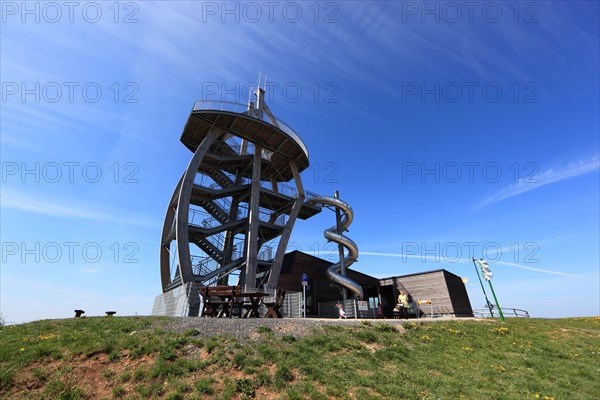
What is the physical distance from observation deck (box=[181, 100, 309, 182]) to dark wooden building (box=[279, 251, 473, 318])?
1087cm

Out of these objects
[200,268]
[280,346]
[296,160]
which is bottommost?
[280,346]

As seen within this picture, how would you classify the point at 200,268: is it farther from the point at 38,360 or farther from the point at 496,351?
the point at 496,351

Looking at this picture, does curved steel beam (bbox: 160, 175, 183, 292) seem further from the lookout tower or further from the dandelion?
the dandelion

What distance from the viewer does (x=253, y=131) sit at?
28.5 m

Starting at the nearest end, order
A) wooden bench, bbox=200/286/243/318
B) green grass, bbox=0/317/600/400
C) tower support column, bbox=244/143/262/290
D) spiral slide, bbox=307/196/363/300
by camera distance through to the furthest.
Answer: green grass, bbox=0/317/600/400, wooden bench, bbox=200/286/243/318, tower support column, bbox=244/143/262/290, spiral slide, bbox=307/196/363/300

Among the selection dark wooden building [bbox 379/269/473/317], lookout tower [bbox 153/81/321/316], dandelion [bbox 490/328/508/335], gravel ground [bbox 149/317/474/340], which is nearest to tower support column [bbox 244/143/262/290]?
lookout tower [bbox 153/81/321/316]

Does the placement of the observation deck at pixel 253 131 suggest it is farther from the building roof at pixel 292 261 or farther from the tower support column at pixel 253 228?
the building roof at pixel 292 261

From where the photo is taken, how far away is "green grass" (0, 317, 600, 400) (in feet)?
22.4

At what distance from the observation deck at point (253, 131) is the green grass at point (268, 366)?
19701 mm

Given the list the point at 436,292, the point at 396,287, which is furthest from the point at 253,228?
the point at 436,292

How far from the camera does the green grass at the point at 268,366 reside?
269 inches

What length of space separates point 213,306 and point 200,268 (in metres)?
10.9

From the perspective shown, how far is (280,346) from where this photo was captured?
9.13 metres

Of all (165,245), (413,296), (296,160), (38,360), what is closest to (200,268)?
(165,245)
